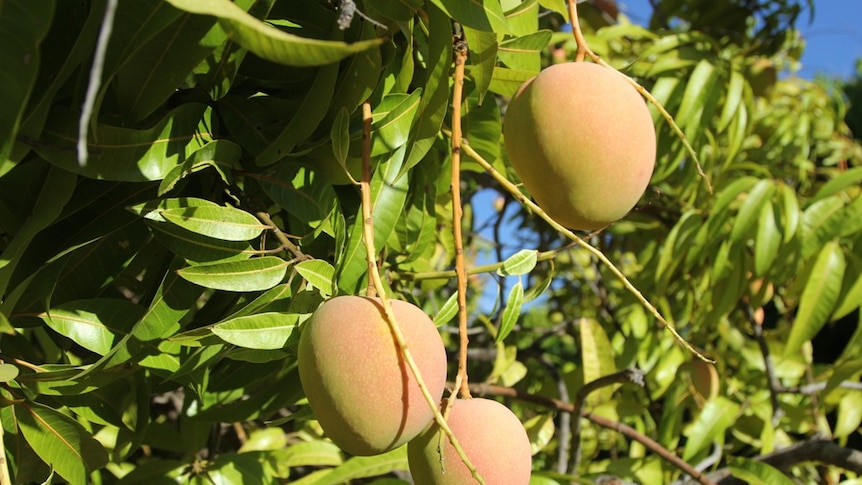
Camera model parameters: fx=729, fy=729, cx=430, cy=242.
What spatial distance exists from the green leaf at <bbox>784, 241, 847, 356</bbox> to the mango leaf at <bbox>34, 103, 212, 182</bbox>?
117 cm

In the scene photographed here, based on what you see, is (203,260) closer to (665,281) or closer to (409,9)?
(409,9)

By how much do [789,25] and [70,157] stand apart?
223cm

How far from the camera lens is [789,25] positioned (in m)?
2.23

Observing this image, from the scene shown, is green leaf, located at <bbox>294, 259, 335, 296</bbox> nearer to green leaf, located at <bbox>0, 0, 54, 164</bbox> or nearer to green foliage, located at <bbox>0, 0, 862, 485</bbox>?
green foliage, located at <bbox>0, 0, 862, 485</bbox>

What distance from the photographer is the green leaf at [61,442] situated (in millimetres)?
752

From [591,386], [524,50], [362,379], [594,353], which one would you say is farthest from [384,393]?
[594,353]

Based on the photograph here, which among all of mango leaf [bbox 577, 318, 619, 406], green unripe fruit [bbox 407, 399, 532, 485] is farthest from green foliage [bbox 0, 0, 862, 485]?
mango leaf [bbox 577, 318, 619, 406]

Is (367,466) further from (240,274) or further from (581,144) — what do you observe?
(581,144)

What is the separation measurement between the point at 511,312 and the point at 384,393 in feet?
0.87

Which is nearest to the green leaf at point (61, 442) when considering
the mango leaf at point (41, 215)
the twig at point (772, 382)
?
the mango leaf at point (41, 215)

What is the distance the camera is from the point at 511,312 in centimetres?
81

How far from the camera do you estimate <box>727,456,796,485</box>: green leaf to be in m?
1.21

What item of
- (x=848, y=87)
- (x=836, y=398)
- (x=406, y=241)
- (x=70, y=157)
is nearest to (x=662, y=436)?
(x=836, y=398)

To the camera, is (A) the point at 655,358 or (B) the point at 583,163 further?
(A) the point at 655,358
